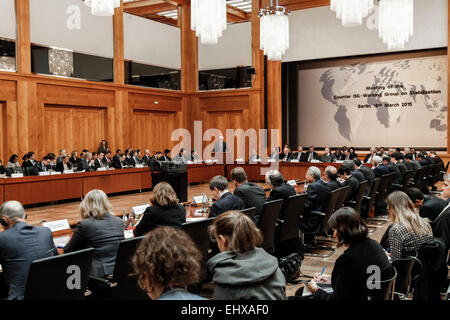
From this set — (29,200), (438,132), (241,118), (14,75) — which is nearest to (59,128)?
(14,75)

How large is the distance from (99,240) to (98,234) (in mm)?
47

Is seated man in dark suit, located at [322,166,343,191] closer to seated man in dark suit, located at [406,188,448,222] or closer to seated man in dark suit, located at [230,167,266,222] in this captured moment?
seated man in dark suit, located at [230,167,266,222]

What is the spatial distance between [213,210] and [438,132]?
488 inches

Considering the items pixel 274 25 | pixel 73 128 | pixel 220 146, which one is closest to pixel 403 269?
pixel 274 25

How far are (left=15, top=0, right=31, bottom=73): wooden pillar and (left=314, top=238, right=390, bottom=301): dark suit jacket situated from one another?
1135cm

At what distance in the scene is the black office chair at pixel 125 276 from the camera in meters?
2.92

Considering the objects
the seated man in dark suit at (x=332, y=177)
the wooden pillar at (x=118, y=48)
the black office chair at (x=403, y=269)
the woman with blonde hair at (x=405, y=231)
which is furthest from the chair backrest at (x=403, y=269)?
the wooden pillar at (x=118, y=48)

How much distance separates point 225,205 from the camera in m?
4.49

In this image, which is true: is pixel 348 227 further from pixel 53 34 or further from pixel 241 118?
pixel 241 118

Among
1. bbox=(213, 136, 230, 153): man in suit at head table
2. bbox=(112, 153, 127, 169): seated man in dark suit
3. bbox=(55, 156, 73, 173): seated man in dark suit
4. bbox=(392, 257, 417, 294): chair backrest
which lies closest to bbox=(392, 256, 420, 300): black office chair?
bbox=(392, 257, 417, 294): chair backrest

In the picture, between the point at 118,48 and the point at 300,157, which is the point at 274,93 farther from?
the point at 118,48

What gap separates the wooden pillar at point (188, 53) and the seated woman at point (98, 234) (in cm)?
1414

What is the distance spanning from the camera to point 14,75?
11.7 meters

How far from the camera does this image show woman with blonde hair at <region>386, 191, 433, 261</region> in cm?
338
